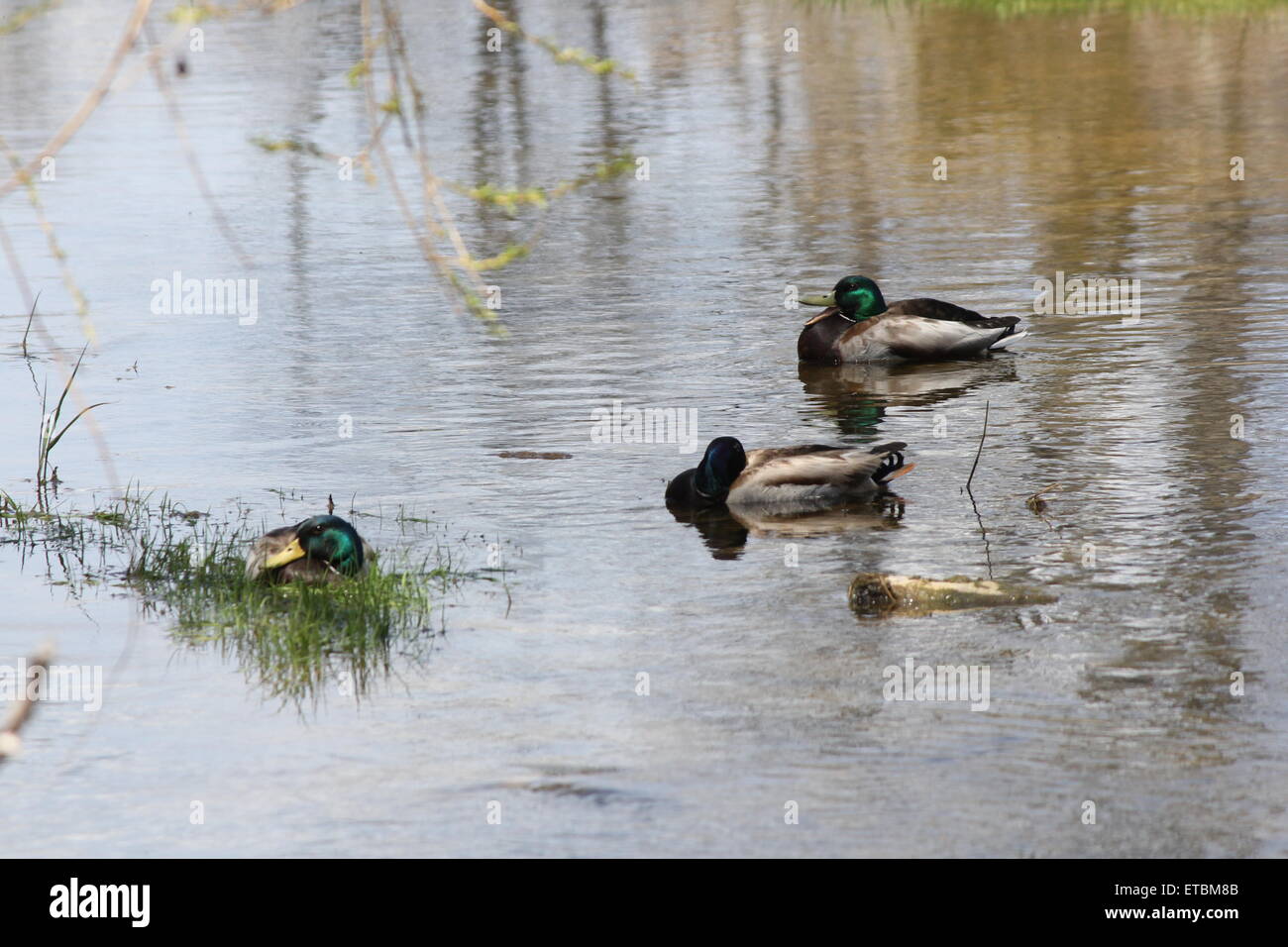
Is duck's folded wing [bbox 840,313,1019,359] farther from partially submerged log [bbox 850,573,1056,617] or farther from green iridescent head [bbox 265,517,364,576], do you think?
green iridescent head [bbox 265,517,364,576]

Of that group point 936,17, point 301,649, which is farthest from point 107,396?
point 936,17

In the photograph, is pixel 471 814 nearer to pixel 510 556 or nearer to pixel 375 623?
pixel 375 623

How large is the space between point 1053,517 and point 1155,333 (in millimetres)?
4959

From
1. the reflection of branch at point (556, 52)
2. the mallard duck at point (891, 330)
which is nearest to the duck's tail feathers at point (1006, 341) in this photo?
the mallard duck at point (891, 330)

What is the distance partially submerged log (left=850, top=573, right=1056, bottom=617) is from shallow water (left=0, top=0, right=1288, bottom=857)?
4.7 inches

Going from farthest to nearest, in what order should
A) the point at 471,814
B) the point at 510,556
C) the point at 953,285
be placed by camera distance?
the point at 953,285 < the point at 510,556 < the point at 471,814

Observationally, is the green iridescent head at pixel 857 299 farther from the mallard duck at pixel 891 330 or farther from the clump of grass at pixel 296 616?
the clump of grass at pixel 296 616

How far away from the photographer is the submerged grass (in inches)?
331

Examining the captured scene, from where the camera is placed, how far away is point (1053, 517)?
10.2 meters

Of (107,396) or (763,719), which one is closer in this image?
(763,719)

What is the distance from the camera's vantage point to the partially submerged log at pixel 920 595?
880 centimetres

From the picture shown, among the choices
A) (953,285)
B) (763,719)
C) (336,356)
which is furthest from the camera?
(953,285)

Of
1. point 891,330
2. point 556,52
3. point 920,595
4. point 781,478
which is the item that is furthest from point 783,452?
point 556,52

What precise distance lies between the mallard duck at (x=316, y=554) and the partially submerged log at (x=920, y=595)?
231cm
